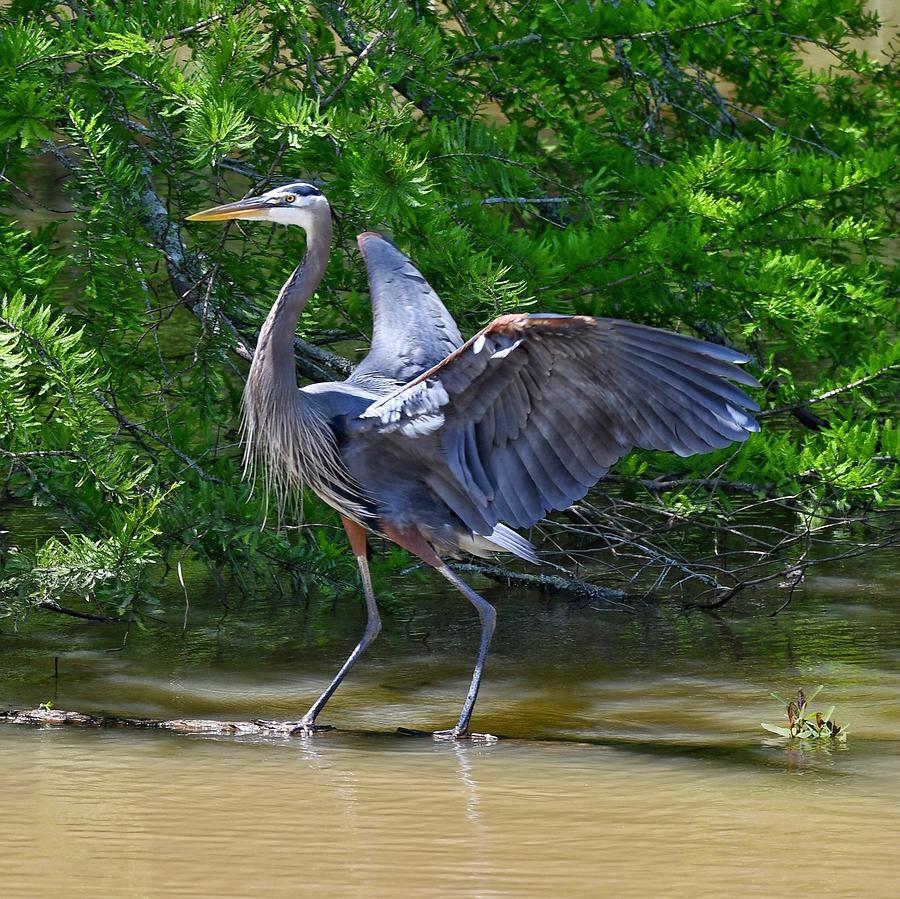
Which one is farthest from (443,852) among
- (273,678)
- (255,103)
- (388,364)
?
(255,103)

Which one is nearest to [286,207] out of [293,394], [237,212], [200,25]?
[237,212]

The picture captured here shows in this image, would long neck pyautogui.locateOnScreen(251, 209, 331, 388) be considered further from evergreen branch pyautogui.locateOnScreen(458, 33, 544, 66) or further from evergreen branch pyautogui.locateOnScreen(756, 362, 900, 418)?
evergreen branch pyautogui.locateOnScreen(756, 362, 900, 418)

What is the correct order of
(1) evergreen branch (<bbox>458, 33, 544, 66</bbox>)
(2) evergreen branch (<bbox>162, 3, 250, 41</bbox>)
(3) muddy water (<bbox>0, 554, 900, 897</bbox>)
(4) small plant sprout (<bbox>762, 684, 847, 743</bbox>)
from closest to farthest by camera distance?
(3) muddy water (<bbox>0, 554, 900, 897</bbox>) → (4) small plant sprout (<bbox>762, 684, 847, 743</bbox>) → (2) evergreen branch (<bbox>162, 3, 250, 41</bbox>) → (1) evergreen branch (<bbox>458, 33, 544, 66</bbox>)

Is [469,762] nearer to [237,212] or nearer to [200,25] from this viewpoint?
[237,212]

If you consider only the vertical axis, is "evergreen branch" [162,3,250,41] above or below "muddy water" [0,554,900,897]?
above

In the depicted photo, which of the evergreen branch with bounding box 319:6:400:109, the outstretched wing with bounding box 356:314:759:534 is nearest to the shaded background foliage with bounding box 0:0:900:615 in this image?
the evergreen branch with bounding box 319:6:400:109

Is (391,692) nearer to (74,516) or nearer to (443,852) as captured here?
(74,516)

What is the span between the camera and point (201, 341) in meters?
5.23

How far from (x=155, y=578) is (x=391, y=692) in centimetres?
157

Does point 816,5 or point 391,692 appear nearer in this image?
point 391,692

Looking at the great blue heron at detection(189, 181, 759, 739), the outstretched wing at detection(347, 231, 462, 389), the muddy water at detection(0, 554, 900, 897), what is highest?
the outstretched wing at detection(347, 231, 462, 389)

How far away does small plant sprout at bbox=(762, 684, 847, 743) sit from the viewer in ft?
14.4

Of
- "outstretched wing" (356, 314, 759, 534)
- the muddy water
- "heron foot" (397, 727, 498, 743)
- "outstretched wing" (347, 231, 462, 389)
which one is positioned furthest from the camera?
Answer: "outstretched wing" (347, 231, 462, 389)

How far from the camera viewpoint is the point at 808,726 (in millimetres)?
4422
